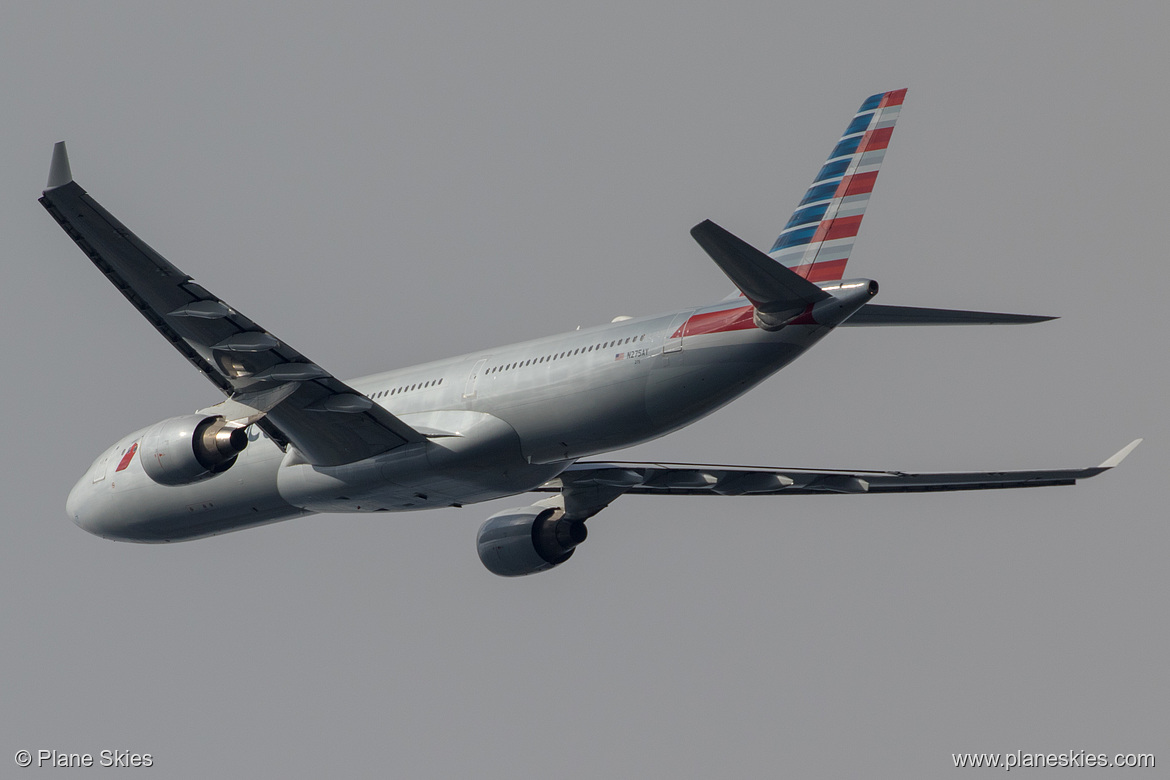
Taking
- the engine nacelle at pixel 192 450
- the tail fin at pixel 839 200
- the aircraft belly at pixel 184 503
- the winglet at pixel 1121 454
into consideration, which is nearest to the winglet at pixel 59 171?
the engine nacelle at pixel 192 450

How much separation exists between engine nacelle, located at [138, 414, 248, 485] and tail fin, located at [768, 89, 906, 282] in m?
10.7

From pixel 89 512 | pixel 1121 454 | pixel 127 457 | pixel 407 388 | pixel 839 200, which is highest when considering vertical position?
pixel 127 457

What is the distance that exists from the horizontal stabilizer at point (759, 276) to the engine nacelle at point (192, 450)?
1039 centimetres

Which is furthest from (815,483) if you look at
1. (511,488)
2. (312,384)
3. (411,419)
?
(312,384)

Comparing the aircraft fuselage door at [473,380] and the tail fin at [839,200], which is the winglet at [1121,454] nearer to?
the tail fin at [839,200]

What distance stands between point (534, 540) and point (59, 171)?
1378 centimetres

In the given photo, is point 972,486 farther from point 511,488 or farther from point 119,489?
point 119,489

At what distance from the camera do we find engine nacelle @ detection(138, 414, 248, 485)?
27.8 metres

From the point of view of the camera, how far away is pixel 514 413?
88.7ft

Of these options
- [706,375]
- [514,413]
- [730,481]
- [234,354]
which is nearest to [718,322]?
[706,375]

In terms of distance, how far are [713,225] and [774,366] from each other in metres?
4.40

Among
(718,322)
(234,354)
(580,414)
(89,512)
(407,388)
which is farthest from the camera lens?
(89,512)

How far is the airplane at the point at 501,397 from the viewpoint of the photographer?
2436cm

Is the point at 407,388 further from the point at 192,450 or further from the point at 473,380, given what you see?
the point at 192,450
